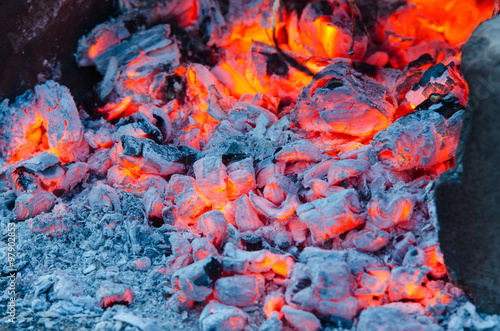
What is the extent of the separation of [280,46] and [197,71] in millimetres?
564

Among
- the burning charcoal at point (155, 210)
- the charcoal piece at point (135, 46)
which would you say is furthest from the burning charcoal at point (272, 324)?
the charcoal piece at point (135, 46)

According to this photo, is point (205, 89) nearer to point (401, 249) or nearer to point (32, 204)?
point (32, 204)

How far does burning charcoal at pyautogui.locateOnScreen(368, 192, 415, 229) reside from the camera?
1420 mm

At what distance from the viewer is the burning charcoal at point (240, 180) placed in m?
1.77

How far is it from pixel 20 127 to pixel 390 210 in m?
1.75

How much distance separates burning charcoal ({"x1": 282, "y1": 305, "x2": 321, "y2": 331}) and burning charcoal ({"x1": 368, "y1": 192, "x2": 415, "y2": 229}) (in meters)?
0.39

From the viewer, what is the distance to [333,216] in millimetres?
1473

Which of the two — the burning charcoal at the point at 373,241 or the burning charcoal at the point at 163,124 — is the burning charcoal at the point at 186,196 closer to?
the burning charcoal at the point at 163,124

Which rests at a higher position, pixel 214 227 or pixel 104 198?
pixel 104 198

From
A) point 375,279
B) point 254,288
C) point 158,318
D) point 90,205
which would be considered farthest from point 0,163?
point 375,279

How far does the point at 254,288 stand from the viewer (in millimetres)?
1354

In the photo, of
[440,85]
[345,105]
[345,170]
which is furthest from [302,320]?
[440,85]

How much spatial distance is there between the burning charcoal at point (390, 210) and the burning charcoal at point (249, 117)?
31.7 inches

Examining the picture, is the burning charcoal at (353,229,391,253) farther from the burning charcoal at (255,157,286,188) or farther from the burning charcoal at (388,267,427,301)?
the burning charcoal at (255,157,286,188)
